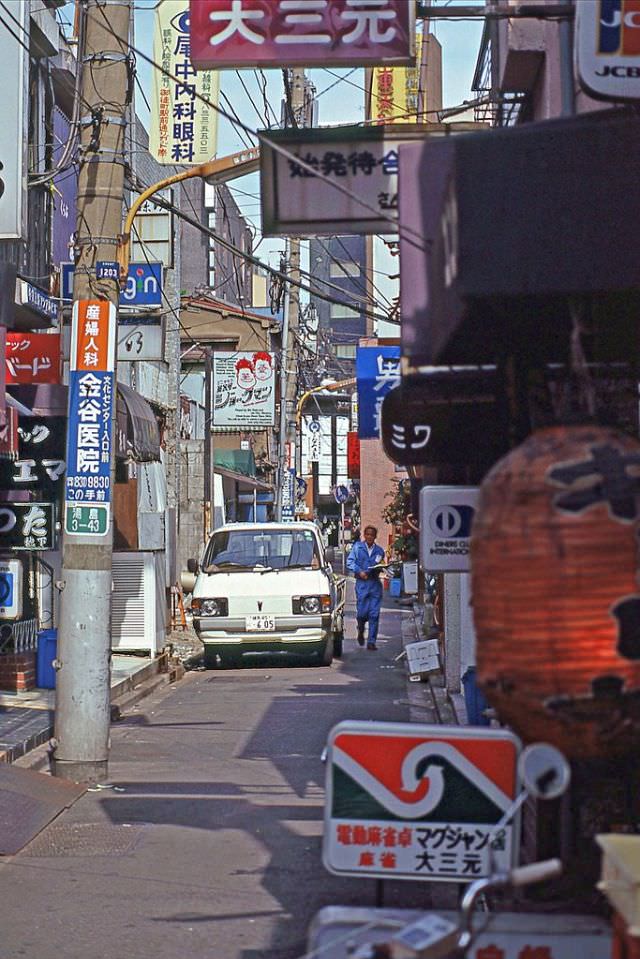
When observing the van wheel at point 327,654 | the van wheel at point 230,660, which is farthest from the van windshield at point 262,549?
the van wheel at point 230,660

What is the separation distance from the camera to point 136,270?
648 inches

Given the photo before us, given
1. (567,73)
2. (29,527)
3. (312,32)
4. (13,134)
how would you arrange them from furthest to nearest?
(29,527) < (13,134) < (312,32) < (567,73)

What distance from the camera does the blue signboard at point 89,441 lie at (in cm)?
1080

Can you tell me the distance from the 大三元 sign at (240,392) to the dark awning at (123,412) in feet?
46.1

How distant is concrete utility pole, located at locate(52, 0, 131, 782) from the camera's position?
10.7m

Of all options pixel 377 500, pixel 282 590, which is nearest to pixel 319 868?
pixel 282 590

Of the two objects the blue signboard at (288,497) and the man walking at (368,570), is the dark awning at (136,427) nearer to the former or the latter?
the man walking at (368,570)

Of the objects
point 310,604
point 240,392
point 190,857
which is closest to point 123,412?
point 310,604

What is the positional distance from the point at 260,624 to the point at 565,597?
16141 millimetres

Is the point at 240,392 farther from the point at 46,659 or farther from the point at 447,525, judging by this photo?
the point at 447,525

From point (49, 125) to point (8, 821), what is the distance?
1333 centimetres

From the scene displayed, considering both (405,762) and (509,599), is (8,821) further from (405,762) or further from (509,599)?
(509,599)

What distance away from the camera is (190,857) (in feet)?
27.0

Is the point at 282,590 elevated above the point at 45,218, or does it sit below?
below
